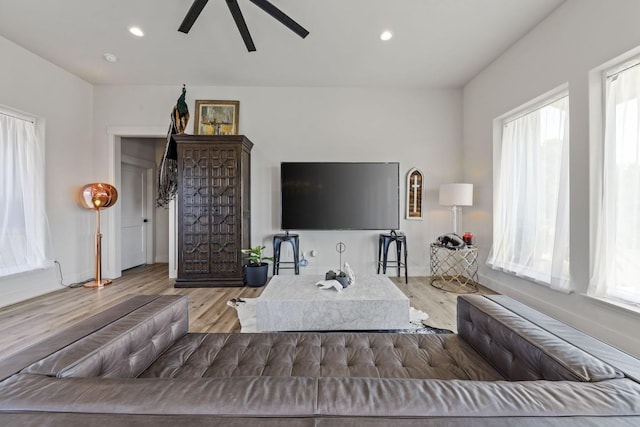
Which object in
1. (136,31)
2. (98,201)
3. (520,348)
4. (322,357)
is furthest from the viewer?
(98,201)

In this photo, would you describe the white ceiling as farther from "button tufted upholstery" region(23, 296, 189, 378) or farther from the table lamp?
"button tufted upholstery" region(23, 296, 189, 378)

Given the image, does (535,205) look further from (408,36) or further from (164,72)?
(164,72)

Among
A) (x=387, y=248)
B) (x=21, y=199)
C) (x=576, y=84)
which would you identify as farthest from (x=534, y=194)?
(x=21, y=199)

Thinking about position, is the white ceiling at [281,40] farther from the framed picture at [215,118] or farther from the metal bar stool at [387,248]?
the metal bar stool at [387,248]

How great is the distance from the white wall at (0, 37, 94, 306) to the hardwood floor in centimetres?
28

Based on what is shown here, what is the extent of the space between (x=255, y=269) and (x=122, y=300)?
158 cm

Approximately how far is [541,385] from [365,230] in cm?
348

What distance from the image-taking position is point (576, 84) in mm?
2396

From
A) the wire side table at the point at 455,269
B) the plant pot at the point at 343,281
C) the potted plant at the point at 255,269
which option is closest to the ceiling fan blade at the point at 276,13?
the plant pot at the point at 343,281

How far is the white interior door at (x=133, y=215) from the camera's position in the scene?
16.0 ft

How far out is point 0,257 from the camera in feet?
9.72

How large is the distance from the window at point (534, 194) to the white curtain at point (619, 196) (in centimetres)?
30

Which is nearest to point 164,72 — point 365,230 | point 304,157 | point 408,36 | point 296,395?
point 304,157

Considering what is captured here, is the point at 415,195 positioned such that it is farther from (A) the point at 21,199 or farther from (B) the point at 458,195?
(A) the point at 21,199
